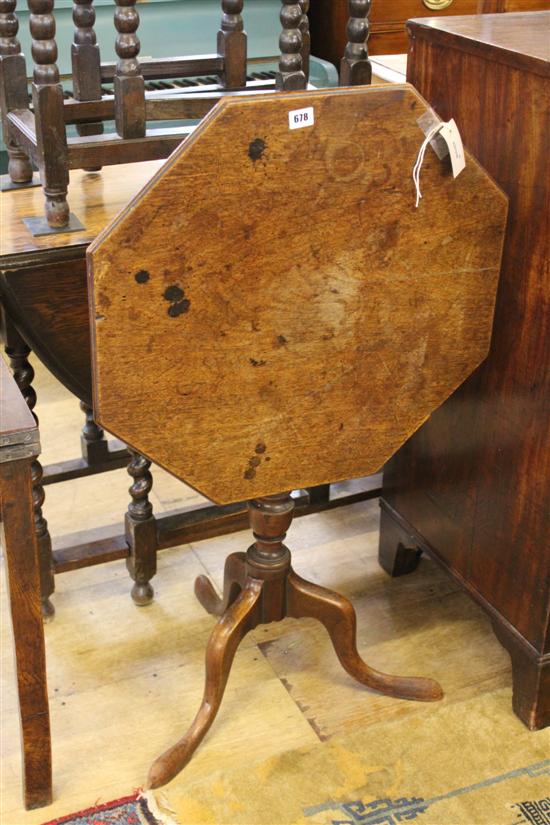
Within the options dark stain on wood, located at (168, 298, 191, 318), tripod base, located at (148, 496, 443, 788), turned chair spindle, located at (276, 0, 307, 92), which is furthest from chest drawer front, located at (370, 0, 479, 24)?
dark stain on wood, located at (168, 298, 191, 318)

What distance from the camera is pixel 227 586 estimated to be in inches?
78.8

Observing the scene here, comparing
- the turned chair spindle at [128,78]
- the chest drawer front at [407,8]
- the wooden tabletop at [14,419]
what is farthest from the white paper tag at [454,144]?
the chest drawer front at [407,8]

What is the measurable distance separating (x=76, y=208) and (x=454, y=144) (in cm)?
80

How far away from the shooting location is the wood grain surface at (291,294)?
143 centimetres

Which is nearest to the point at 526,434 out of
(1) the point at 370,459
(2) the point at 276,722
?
(1) the point at 370,459

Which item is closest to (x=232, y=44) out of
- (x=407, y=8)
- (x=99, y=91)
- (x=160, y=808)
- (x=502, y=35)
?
(x=99, y=91)

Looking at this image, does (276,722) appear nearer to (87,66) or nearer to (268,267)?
(268,267)

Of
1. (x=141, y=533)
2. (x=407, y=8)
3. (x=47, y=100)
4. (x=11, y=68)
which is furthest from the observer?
(x=407, y=8)

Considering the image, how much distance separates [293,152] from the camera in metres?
1.46

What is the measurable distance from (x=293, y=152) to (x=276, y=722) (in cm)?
107

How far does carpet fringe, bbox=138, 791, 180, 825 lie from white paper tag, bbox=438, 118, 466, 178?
1133 mm

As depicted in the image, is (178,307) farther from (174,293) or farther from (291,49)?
(291,49)

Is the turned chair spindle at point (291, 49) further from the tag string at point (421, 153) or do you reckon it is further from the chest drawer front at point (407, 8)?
the chest drawer front at point (407, 8)

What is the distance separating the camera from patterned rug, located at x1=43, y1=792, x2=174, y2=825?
1.75 metres
